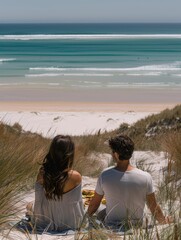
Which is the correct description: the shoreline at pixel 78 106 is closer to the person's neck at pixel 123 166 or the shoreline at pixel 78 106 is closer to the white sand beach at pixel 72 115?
the white sand beach at pixel 72 115

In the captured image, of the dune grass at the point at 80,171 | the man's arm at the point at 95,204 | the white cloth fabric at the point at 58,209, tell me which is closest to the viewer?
the dune grass at the point at 80,171

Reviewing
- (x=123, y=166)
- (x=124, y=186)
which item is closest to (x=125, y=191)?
(x=124, y=186)

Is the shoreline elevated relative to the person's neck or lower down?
elevated

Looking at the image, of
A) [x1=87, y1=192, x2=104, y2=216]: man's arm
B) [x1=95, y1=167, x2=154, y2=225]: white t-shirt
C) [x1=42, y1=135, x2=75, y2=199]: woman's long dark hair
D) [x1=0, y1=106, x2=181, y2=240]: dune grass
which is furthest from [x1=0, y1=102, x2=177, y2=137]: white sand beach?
[x1=42, y1=135, x2=75, y2=199]: woman's long dark hair

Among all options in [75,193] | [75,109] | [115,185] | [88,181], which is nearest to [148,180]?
[115,185]

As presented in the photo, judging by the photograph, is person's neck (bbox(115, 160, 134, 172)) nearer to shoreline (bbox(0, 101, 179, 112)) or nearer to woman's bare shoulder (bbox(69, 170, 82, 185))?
woman's bare shoulder (bbox(69, 170, 82, 185))

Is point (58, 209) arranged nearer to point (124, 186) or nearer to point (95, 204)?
point (95, 204)

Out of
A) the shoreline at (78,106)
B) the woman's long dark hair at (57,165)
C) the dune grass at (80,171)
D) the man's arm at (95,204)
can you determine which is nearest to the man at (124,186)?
the man's arm at (95,204)

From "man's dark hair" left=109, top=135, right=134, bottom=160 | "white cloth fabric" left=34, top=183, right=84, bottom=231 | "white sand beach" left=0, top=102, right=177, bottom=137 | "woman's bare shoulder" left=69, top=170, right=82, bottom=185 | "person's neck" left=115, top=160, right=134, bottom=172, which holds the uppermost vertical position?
"white sand beach" left=0, top=102, right=177, bottom=137

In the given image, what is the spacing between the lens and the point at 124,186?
445cm

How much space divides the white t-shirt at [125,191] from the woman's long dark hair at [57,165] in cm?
38

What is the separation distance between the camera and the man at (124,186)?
4.43m

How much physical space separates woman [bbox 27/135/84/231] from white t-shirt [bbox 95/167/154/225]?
254mm

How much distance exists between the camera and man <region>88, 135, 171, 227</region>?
14.5ft
